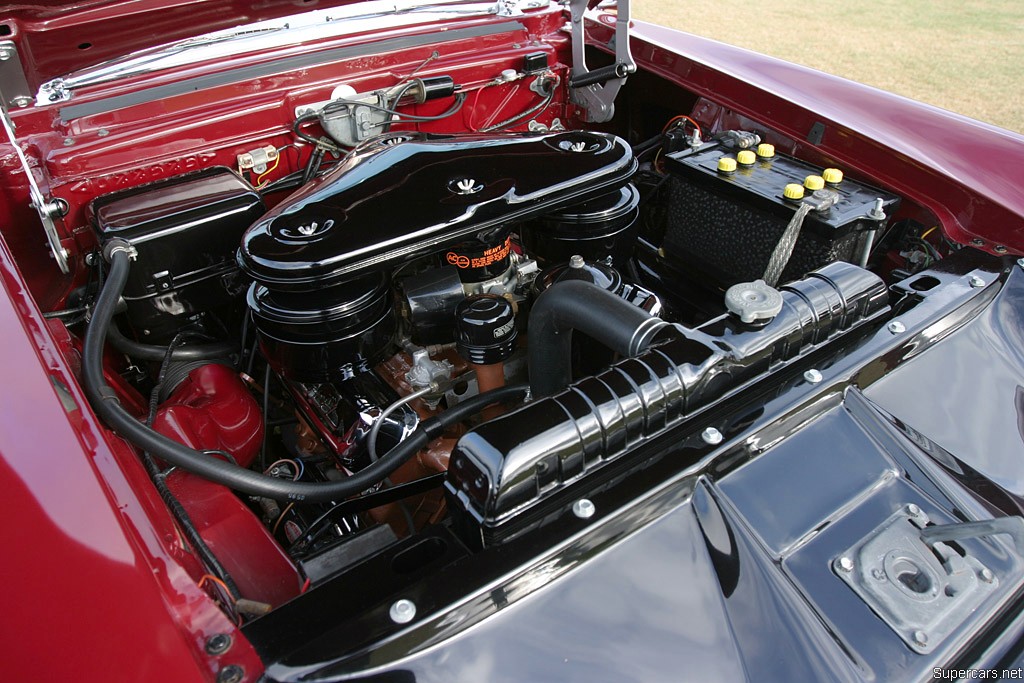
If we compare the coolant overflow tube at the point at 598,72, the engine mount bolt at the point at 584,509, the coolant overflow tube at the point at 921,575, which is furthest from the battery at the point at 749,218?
the engine mount bolt at the point at 584,509

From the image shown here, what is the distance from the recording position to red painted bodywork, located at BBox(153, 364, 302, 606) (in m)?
0.96

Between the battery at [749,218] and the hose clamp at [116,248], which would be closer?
the hose clamp at [116,248]

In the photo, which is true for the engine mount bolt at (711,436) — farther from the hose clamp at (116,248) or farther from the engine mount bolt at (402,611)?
the hose clamp at (116,248)

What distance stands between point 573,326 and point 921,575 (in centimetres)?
55

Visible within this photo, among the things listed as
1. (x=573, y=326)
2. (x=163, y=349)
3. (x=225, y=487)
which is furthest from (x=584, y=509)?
(x=163, y=349)

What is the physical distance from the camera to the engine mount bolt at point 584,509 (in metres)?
0.83

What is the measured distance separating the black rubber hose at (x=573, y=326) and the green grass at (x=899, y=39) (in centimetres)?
556

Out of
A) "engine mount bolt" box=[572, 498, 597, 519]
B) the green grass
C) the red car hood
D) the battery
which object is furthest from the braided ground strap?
the green grass

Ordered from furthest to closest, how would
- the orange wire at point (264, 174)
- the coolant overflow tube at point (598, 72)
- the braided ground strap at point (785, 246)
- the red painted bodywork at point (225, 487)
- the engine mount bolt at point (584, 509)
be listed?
the coolant overflow tube at point (598, 72) < the orange wire at point (264, 174) < the braided ground strap at point (785, 246) < the red painted bodywork at point (225, 487) < the engine mount bolt at point (584, 509)

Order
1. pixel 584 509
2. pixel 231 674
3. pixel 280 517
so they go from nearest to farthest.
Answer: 1. pixel 231 674
2. pixel 584 509
3. pixel 280 517

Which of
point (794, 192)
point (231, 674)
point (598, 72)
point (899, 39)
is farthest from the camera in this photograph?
point (899, 39)

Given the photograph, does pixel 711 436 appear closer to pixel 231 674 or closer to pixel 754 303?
pixel 754 303

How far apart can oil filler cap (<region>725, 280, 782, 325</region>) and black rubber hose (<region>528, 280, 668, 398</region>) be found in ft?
0.35

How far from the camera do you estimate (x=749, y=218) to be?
1.43 metres
